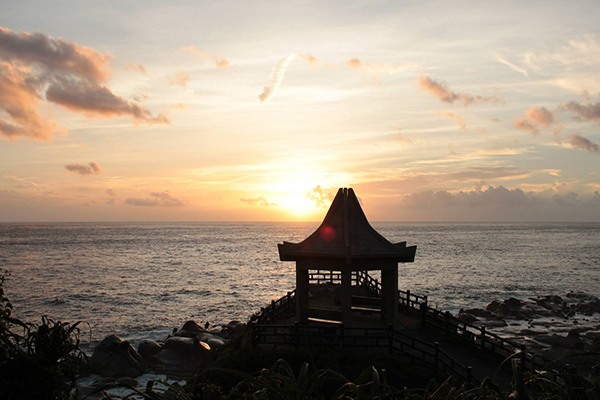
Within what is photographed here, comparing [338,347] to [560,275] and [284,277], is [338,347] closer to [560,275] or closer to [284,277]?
[284,277]

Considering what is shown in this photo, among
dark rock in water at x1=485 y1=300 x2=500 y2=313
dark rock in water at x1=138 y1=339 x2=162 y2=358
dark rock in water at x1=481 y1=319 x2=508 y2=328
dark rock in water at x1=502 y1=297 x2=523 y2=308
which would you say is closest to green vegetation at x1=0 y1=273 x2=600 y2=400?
dark rock in water at x1=138 y1=339 x2=162 y2=358

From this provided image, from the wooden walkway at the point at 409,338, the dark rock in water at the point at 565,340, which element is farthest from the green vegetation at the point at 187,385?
the dark rock in water at the point at 565,340

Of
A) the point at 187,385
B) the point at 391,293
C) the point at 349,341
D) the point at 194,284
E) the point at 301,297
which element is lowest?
the point at 194,284

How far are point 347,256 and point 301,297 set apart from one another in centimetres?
319

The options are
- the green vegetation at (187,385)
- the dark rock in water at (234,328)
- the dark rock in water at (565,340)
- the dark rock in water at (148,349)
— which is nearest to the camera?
the green vegetation at (187,385)

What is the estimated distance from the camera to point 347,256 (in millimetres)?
18703

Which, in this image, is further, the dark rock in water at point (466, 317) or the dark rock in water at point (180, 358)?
the dark rock in water at point (466, 317)

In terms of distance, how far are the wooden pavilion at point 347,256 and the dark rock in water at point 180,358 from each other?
1005 centimetres

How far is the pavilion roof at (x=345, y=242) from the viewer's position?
19.2 meters

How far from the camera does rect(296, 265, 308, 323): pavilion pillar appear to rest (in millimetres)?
19969

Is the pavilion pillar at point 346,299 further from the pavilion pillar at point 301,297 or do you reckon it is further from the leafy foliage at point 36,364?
the leafy foliage at point 36,364

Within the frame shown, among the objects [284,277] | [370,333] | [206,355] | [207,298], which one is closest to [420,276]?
[284,277]

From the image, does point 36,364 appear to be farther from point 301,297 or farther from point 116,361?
point 116,361

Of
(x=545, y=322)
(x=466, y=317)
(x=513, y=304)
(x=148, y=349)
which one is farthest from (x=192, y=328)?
(x=513, y=304)
